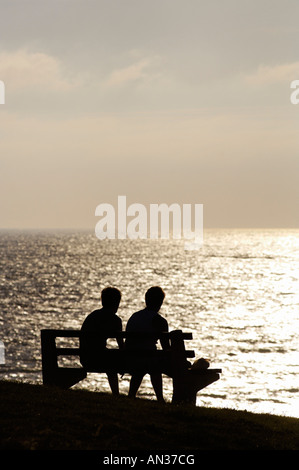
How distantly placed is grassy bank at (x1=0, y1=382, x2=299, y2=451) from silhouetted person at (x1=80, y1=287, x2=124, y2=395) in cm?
62

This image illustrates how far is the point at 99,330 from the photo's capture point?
10586 mm

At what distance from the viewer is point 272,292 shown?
456 feet

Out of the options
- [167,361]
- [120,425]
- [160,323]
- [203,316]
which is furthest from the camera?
[203,316]

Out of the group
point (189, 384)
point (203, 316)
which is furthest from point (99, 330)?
point (203, 316)

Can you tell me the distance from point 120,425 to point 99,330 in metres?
2.39

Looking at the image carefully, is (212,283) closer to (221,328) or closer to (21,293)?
(21,293)

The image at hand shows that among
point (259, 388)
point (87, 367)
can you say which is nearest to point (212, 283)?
point (259, 388)

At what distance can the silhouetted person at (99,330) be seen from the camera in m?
10.6

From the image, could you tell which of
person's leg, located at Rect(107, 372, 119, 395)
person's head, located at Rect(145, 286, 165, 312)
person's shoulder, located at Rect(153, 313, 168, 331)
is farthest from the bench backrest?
person's leg, located at Rect(107, 372, 119, 395)

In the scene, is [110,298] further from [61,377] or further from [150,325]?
[61,377]

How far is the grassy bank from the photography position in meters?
7.75
